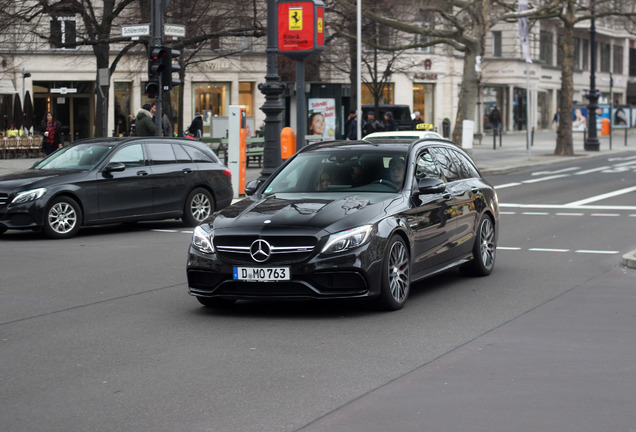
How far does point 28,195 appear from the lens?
15.5 metres

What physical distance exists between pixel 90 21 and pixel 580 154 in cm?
2278

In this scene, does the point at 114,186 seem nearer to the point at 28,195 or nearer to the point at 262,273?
the point at 28,195

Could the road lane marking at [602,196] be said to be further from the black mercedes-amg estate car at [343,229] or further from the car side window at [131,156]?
the black mercedes-amg estate car at [343,229]

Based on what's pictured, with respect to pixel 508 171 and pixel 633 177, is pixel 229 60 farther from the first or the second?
pixel 633 177

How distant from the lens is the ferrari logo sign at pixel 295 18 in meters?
23.9

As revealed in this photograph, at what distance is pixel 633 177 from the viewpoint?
30.5 meters

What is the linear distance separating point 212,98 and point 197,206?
42980 mm

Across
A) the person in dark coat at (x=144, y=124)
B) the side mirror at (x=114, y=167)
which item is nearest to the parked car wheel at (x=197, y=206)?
the side mirror at (x=114, y=167)

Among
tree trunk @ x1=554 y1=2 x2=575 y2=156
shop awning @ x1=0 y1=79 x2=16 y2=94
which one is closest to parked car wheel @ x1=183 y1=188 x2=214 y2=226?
tree trunk @ x1=554 y1=2 x2=575 y2=156

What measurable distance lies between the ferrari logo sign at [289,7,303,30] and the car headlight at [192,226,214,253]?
1520cm

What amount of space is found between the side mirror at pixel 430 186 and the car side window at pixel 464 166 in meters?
1.58

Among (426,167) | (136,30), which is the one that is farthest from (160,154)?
(426,167)

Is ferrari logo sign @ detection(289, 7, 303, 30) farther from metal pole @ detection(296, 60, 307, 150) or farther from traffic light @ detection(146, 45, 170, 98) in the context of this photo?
traffic light @ detection(146, 45, 170, 98)

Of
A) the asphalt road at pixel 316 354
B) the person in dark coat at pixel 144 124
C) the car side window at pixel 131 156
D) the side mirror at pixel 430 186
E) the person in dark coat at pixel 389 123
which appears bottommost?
the asphalt road at pixel 316 354
